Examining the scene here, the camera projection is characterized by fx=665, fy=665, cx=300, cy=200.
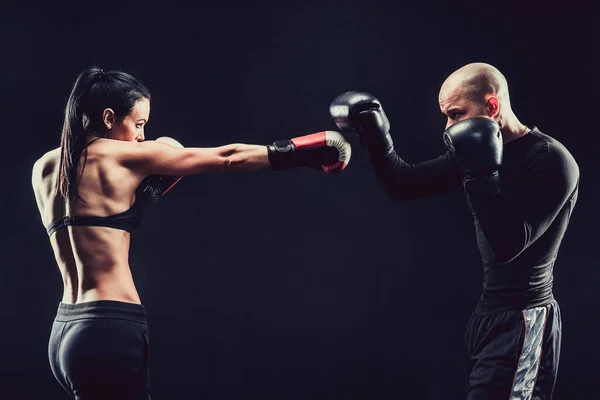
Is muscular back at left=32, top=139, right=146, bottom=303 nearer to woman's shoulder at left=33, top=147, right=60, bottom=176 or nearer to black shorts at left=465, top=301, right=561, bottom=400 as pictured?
woman's shoulder at left=33, top=147, right=60, bottom=176

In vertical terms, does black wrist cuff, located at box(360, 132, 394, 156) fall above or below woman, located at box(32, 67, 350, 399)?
above

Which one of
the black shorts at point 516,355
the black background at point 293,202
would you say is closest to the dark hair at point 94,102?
the black shorts at point 516,355

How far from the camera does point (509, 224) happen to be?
195 cm

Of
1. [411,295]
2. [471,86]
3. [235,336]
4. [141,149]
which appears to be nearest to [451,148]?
[471,86]

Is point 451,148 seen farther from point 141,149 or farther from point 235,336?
point 235,336

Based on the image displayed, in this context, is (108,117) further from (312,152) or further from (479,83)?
(479,83)

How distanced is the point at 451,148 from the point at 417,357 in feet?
6.53

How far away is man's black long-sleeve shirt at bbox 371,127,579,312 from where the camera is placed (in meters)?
1.98

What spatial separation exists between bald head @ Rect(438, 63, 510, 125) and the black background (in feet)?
4.96

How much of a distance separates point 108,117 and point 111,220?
A: 366mm

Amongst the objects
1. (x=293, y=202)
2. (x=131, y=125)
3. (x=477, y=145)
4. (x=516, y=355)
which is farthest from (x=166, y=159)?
(x=293, y=202)

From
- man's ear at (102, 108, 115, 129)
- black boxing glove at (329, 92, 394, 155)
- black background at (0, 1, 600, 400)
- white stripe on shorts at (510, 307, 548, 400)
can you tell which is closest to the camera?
white stripe on shorts at (510, 307, 548, 400)

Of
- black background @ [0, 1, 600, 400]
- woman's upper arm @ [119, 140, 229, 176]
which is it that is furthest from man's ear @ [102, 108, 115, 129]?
black background @ [0, 1, 600, 400]

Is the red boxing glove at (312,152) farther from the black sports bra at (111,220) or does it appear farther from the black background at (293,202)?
the black background at (293,202)
